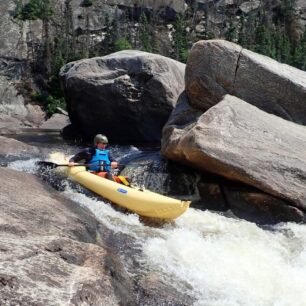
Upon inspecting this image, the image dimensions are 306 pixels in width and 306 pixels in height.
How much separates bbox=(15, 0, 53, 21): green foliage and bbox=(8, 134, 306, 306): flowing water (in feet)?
189

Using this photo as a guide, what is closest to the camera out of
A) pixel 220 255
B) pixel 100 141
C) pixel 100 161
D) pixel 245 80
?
pixel 220 255

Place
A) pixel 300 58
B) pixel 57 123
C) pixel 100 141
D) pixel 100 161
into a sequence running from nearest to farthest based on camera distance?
pixel 100 161
pixel 100 141
pixel 57 123
pixel 300 58

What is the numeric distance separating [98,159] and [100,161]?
87mm

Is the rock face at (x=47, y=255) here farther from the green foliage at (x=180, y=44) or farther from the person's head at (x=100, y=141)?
the green foliage at (x=180, y=44)

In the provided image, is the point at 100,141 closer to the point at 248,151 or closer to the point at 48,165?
the point at 48,165

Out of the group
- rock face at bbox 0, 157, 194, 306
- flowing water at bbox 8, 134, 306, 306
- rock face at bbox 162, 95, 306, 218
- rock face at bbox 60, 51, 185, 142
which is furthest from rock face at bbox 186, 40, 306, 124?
rock face at bbox 0, 157, 194, 306

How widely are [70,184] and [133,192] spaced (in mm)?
2062

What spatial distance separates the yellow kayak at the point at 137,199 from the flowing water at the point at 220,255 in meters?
0.18

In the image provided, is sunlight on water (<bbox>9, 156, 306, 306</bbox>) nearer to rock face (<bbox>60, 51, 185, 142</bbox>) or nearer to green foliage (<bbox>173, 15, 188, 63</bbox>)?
rock face (<bbox>60, 51, 185, 142</bbox>)

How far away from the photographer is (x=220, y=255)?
7.28m

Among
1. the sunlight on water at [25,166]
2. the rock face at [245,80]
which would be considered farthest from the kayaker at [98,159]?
the rock face at [245,80]

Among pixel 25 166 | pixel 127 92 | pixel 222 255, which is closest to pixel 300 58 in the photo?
pixel 127 92

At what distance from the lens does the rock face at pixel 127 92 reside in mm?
18672

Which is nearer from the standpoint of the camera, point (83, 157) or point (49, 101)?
point (83, 157)
